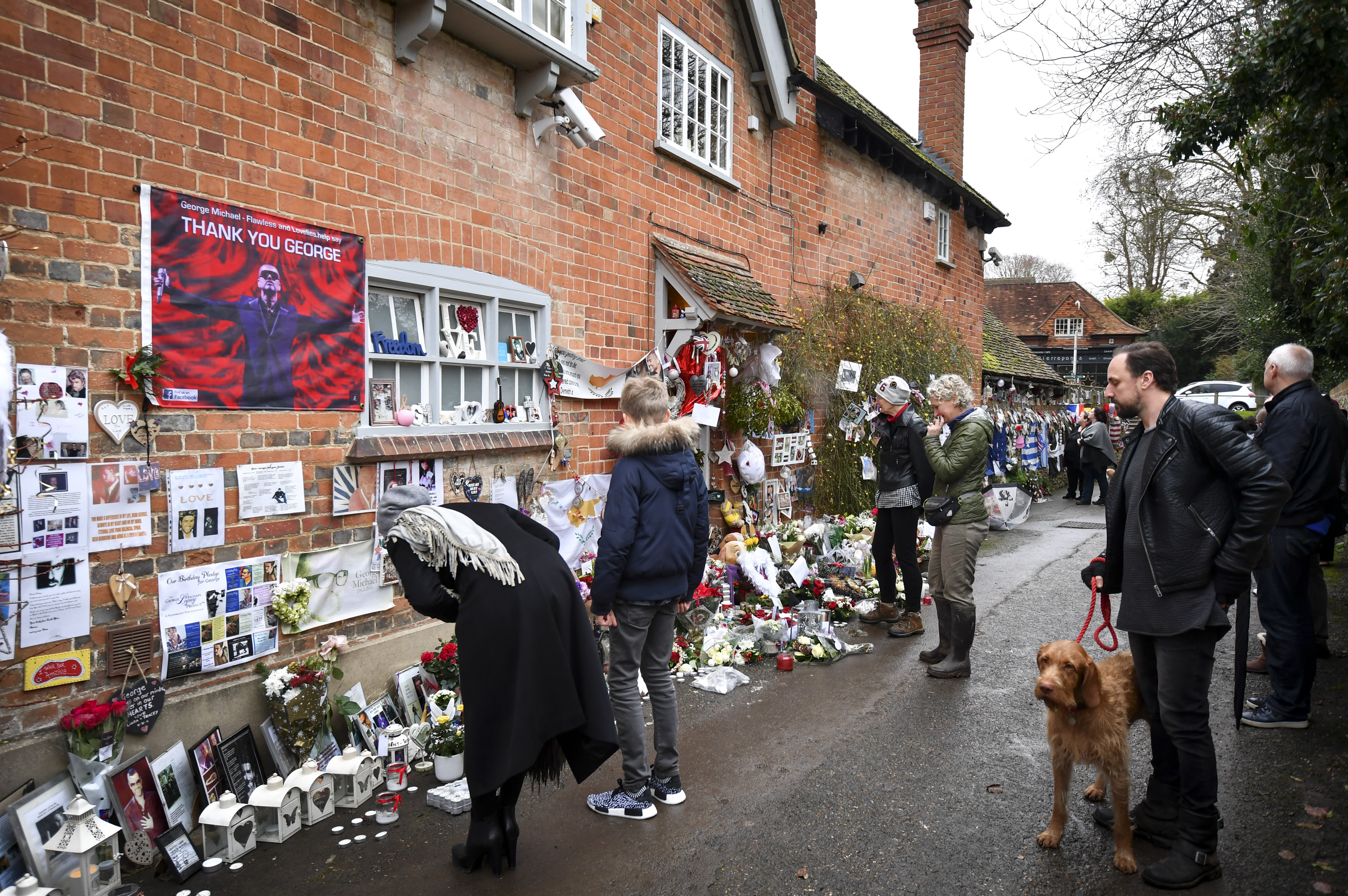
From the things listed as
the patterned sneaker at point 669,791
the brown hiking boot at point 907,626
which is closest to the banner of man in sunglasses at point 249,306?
the patterned sneaker at point 669,791

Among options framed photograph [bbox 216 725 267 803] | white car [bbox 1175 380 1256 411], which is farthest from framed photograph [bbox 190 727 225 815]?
white car [bbox 1175 380 1256 411]

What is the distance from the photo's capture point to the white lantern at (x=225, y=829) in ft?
11.5

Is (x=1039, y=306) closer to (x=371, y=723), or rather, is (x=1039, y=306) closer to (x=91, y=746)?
(x=371, y=723)

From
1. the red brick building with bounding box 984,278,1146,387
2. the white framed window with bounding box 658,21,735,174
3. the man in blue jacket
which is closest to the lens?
the man in blue jacket

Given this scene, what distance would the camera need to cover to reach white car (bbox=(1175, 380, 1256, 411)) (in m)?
26.5

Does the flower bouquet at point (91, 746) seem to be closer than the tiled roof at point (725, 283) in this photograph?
Yes

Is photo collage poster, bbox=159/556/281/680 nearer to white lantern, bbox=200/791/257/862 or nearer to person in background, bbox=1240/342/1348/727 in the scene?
white lantern, bbox=200/791/257/862

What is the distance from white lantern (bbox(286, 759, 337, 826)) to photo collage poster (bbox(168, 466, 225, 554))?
1284 mm

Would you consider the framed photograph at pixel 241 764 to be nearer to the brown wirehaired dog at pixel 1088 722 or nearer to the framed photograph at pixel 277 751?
the framed photograph at pixel 277 751

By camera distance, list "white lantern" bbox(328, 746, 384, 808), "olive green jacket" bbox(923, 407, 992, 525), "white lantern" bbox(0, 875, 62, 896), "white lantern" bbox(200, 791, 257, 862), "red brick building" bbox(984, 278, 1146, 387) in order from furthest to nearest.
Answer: "red brick building" bbox(984, 278, 1146, 387) < "olive green jacket" bbox(923, 407, 992, 525) < "white lantern" bbox(328, 746, 384, 808) < "white lantern" bbox(200, 791, 257, 862) < "white lantern" bbox(0, 875, 62, 896)

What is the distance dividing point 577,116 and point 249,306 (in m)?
3.14

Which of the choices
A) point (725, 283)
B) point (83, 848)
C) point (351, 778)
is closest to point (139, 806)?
point (83, 848)

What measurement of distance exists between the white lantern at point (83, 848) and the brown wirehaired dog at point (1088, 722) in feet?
13.1

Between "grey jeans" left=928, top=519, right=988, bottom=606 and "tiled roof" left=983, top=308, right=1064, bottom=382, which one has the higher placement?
"tiled roof" left=983, top=308, right=1064, bottom=382
